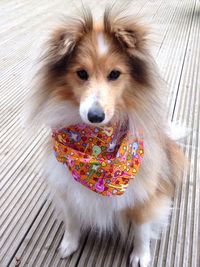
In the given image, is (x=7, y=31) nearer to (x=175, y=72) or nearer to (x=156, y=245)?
(x=175, y=72)

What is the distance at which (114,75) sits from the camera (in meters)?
1.23

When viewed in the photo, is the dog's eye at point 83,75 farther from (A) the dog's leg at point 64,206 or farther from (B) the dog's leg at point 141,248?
(B) the dog's leg at point 141,248

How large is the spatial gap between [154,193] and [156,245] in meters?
0.36

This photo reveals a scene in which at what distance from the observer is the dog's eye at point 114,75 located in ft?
4.02

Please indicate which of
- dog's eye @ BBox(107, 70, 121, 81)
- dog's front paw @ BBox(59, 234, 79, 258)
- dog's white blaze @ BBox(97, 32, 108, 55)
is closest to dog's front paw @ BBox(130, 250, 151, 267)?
dog's front paw @ BBox(59, 234, 79, 258)

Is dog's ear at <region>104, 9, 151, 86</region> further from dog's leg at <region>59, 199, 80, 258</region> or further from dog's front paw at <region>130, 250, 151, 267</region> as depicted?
dog's front paw at <region>130, 250, 151, 267</region>

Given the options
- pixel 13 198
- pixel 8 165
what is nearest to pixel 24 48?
pixel 8 165

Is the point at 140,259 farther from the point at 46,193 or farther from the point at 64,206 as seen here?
the point at 46,193

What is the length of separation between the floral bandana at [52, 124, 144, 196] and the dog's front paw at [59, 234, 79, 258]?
0.45 meters

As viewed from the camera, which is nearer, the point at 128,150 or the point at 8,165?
the point at 128,150

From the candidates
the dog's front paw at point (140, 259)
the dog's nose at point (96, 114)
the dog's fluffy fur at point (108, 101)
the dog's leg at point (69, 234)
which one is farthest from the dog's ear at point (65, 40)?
the dog's front paw at point (140, 259)

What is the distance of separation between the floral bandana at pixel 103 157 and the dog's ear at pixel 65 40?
27 centimetres

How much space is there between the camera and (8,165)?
221 centimetres

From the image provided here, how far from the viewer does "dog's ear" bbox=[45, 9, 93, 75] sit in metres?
1.23
